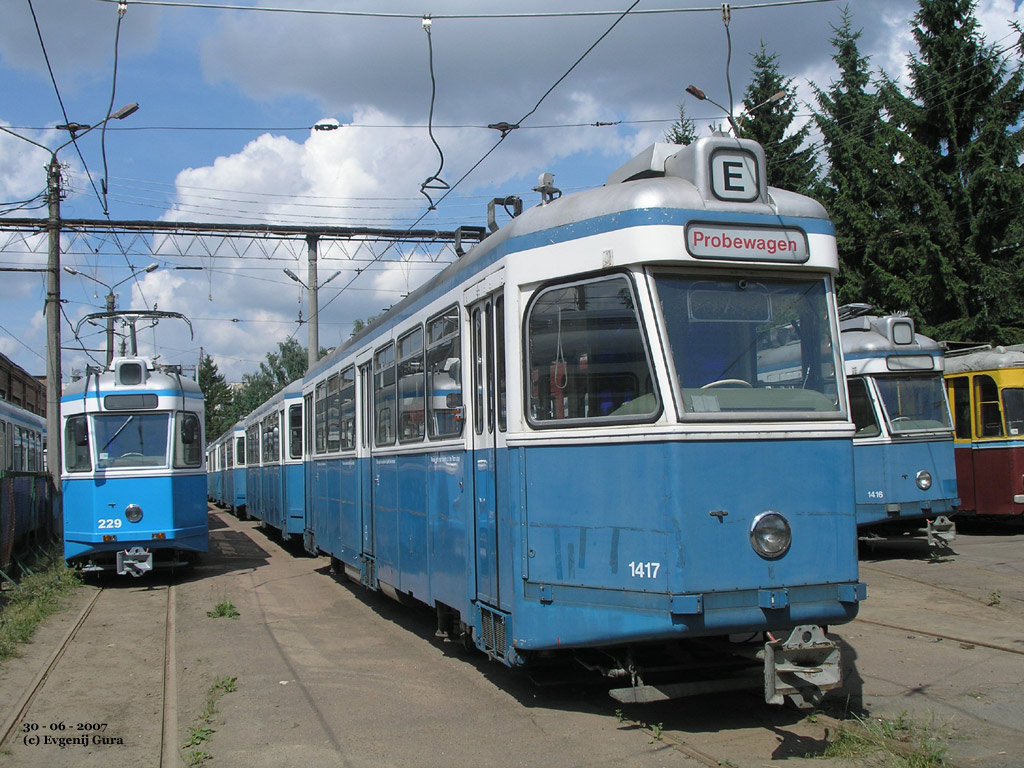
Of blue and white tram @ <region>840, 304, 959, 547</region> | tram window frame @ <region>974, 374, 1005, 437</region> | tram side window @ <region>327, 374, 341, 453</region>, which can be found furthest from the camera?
tram window frame @ <region>974, 374, 1005, 437</region>

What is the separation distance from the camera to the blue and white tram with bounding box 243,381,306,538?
17797 millimetres

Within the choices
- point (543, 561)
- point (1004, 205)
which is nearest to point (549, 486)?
point (543, 561)

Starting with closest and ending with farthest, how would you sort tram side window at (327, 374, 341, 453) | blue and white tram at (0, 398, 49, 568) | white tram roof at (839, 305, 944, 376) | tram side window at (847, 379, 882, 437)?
tram side window at (327, 374, 341, 453), tram side window at (847, 379, 882, 437), white tram roof at (839, 305, 944, 376), blue and white tram at (0, 398, 49, 568)

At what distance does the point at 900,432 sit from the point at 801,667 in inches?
355

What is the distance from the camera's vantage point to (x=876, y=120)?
83.7ft

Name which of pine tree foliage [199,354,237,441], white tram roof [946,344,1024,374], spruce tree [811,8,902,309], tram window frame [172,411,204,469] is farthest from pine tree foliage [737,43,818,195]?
pine tree foliage [199,354,237,441]

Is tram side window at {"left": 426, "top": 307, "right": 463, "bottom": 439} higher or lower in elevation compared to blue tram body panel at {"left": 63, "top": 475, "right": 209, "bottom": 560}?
higher

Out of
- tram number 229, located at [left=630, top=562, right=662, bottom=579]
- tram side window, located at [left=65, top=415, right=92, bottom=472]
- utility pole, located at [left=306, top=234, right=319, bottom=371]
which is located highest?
utility pole, located at [left=306, top=234, right=319, bottom=371]

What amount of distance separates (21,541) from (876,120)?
22377 mm

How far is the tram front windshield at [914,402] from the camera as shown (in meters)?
13.7

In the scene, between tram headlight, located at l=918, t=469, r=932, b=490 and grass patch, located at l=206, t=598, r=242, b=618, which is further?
tram headlight, located at l=918, t=469, r=932, b=490

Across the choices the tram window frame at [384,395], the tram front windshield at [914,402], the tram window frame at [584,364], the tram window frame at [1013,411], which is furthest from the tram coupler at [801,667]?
the tram window frame at [1013,411]

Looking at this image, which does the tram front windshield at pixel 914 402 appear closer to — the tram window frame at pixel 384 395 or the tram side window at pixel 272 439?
the tram window frame at pixel 384 395

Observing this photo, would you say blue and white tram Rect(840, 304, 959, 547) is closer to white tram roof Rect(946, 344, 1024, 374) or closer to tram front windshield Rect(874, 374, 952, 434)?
tram front windshield Rect(874, 374, 952, 434)
